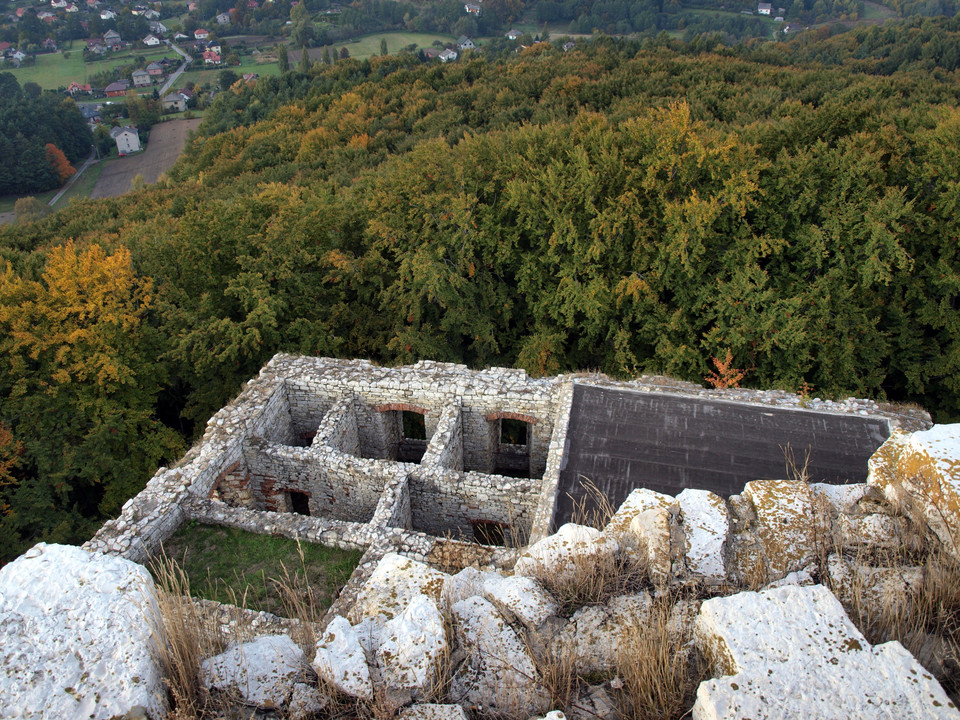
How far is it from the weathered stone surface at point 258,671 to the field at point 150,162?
71.0 meters

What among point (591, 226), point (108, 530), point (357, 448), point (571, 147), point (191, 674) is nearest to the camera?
point (191, 674)

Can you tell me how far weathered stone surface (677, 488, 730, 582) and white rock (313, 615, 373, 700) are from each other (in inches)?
120

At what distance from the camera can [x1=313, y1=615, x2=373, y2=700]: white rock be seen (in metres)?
4.91

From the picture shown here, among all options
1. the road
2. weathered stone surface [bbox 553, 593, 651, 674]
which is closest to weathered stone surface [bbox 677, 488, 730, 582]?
weathered stone surface [bbox 553, 593, 651, 674]

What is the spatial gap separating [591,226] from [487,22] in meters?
107

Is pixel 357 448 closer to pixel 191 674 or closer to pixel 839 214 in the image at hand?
pixel 191 674

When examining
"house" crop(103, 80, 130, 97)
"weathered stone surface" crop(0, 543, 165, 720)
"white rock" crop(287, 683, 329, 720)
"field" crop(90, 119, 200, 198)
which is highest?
"house" crop(103, 80, 130, 97)

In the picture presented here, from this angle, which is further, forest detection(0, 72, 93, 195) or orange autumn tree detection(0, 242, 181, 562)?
forest detection(0, 72, 93, 195)

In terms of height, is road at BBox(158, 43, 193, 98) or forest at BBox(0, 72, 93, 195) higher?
road at BBox(158, 43, 193, 98)

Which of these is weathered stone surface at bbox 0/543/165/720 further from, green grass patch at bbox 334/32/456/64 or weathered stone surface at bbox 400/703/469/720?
green grass patch at bbox 334/32/456/64

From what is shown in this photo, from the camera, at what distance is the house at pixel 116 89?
9175cm

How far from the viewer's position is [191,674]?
16.4ft

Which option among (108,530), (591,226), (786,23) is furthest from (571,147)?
(786,23)

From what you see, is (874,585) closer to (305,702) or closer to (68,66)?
(305,702)
